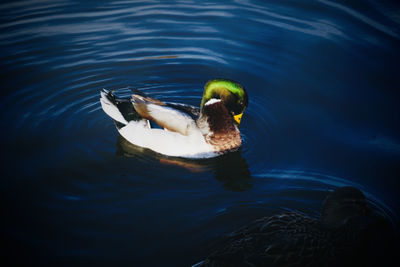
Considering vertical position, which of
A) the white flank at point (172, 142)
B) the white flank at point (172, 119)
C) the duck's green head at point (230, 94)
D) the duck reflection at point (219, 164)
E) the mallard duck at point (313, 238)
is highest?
the duck's green head at point (230, 94)

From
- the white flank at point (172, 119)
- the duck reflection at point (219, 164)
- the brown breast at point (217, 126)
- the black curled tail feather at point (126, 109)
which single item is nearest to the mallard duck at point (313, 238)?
the duck reflection at point (219, 164)

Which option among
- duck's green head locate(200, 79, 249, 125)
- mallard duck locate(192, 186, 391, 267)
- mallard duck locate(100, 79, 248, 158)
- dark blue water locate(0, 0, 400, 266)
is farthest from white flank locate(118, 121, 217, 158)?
mallard duck locate(192, 186, 391, 267)

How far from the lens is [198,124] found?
4.14 m

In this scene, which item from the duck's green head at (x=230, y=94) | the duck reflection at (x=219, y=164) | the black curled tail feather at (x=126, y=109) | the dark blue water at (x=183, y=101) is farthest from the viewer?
the black curled tail feather at (x=126, y=109)

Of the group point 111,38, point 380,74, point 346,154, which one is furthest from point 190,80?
point 380,74

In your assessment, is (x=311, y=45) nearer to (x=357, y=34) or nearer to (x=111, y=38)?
(x=357, y=34)

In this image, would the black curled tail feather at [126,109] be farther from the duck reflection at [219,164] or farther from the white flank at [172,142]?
the duck reflection at [219,164]

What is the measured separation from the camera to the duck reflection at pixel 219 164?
12.7 ft

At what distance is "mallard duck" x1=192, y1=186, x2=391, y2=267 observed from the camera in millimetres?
2639

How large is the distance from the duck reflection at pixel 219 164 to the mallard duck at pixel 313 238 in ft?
2.47

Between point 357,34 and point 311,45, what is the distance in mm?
1058

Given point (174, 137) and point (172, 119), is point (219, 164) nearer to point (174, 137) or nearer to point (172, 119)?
point (174, 137)

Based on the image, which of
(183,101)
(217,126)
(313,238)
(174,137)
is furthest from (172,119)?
(313,238)

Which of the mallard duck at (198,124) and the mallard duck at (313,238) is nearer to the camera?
the mallard duck at (313,238)
